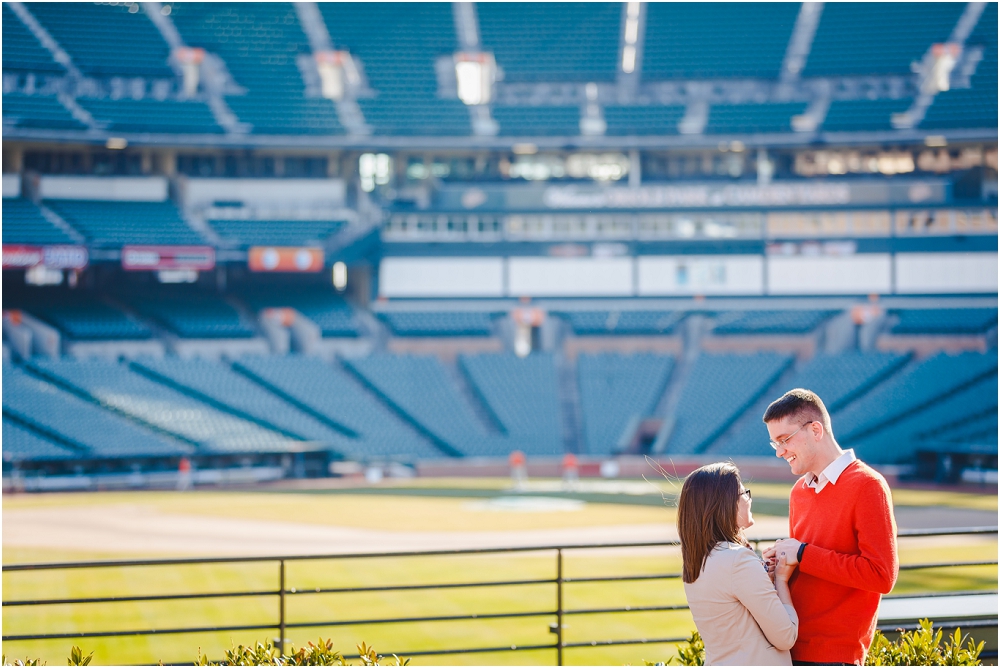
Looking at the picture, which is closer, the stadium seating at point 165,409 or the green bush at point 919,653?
the green bush at point 919,653

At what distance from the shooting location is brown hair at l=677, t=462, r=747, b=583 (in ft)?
13.6

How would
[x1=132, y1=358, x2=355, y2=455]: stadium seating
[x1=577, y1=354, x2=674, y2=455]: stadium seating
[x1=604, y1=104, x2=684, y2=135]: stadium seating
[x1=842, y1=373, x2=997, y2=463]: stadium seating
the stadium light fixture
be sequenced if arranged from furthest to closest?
1. the stadium light fixture
2. [x1=604, y1=104, x2=684, y2=135]: stadium seating
3. [x1=577, y1=354, x2=674, y2=455]: stadium seating
4. [x1=132, y1=358, x2=355, y2=455]: stadium seating
5. [x1=842, y1=373, x2=997, y2=463]: stadium seating

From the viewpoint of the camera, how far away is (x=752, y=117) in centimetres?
5081

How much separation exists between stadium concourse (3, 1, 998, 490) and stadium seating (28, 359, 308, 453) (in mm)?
1584

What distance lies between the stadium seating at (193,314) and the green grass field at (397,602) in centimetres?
2839

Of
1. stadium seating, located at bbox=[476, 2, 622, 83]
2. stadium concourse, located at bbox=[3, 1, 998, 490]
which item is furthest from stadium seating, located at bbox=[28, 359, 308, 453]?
stadium seating, located at bbox=[476, 2, 622, 83]

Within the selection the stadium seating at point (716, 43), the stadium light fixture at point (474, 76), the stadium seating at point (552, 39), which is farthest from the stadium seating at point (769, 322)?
the stadium light fixture at point (474, 76)

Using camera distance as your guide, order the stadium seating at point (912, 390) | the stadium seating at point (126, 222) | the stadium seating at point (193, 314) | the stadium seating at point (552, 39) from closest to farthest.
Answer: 1. the stadium seating at point (912, 390)
2. the stadium seating at point (126, 222)
3. the stadium seating at point (193, 314)
4. the stadium seating at point (552, 39)

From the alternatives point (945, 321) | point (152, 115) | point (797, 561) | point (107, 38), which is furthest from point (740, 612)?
point (107, 38)

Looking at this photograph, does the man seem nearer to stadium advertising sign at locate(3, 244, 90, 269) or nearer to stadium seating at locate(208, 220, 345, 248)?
stadium seating at locate(208, 220, 345, 248)

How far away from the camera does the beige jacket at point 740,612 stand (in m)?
4.14

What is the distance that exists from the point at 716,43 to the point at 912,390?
75.9 feet

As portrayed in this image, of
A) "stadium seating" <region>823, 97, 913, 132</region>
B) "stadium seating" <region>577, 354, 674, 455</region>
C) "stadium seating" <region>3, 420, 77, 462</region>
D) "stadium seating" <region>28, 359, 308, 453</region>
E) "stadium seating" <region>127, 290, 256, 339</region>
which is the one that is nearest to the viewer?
"stadium seating" <region>3, 420, 77, 462</region>

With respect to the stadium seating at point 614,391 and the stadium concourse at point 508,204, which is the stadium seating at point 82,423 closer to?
the stadium concourse at point 508,204
